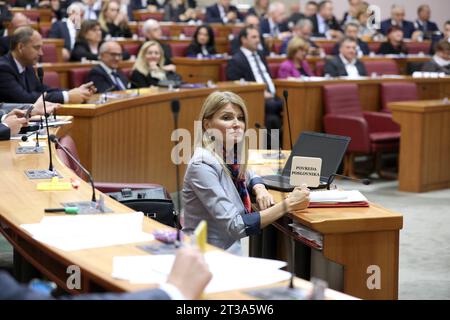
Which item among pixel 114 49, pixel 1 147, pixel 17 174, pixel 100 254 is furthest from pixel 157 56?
pixel 100 254

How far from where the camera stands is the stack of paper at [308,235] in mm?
3609

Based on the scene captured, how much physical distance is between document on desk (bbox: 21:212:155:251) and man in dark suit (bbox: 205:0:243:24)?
514 inches

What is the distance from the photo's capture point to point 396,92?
9195 mm

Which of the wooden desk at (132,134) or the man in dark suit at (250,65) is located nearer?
the wooden desk at (132,134)

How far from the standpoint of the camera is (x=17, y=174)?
3.86m

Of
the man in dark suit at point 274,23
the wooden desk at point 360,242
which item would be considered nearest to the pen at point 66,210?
the wooden desk at point 360,242

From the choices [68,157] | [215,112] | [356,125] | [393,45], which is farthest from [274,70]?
[215,112]

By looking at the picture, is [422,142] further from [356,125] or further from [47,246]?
[47,246]

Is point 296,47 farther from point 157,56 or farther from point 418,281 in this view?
point 418,281

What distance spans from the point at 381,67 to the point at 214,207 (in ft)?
24.7

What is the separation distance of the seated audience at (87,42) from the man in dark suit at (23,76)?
3.17 meters

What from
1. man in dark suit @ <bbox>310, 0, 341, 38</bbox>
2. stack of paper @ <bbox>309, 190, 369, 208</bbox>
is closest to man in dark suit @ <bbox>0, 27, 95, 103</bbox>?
stack of paper @ <bbox>309, 190, 369, 208</bbox>

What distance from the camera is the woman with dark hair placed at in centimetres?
1140

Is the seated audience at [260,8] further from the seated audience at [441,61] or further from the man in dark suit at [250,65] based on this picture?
the man in dark suit at [250,65]
